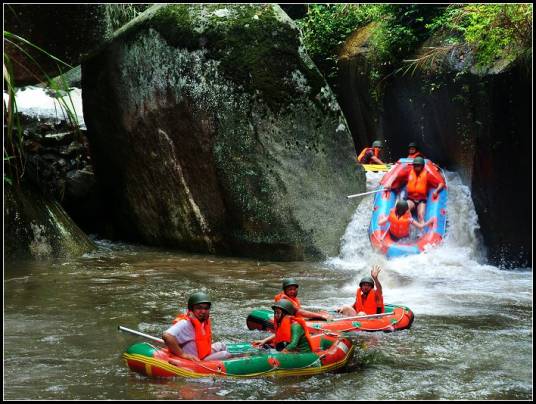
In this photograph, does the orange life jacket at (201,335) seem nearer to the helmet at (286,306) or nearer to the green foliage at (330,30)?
the helmet at (286,306)

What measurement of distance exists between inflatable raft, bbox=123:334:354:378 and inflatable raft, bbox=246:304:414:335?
A: 3.34ft

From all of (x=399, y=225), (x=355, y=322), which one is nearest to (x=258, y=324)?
(x=355, y=322)

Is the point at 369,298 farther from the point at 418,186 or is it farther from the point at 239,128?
the point at 418,186

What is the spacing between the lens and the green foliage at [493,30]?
35.4 feet

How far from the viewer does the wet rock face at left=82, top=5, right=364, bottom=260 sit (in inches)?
492

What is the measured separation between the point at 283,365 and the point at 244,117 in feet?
22.9

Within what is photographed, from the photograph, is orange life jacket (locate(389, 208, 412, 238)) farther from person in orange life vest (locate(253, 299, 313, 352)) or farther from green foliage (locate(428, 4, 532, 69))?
person in orange life vest (locate(253, 299, 313, 352))

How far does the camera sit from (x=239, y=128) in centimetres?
Result: 1248

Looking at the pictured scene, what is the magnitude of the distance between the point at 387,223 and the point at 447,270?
1625 mm

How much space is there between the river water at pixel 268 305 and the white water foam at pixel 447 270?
2cm

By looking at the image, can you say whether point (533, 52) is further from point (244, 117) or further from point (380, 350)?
point (380, 350)

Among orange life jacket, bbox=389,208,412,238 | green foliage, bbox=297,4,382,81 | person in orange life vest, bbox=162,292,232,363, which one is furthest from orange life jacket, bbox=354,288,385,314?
green foliage, bbox=297,4,382,81

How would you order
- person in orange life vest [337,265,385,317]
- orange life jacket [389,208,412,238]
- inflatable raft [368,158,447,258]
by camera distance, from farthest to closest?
orange life jacket [389,208,412,238], inflatable raft [368,158,447,258], person in orange life vest [337,265,385,317]

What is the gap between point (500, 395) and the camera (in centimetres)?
559
